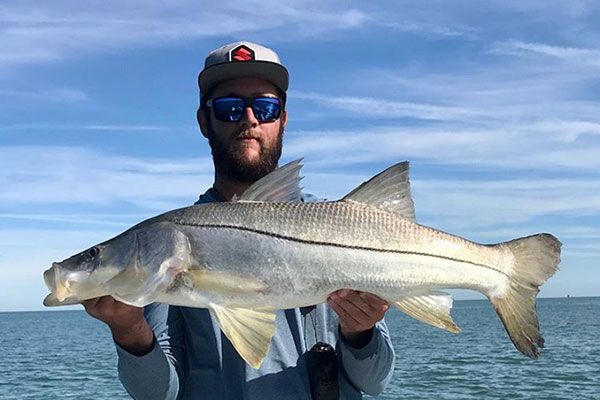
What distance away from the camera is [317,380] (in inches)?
153

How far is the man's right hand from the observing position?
3564 mm

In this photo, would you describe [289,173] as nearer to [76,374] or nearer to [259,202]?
[259,202]

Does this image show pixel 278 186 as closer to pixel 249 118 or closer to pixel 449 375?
pixel 249 118

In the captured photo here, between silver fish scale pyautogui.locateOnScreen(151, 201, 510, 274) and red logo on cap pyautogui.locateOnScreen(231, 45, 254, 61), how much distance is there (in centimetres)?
126

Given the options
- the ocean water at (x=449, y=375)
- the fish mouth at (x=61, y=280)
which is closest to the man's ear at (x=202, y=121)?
the fish mouth at (x=61, y=280)

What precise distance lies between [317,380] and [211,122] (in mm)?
1742

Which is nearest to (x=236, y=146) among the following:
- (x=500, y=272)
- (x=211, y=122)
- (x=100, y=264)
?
(x=211, y=122)

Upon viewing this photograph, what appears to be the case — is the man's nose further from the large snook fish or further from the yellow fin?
the yellow fin

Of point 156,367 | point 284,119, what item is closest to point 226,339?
point 156,367

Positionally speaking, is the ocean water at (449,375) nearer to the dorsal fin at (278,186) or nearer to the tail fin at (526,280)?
the tail fin at (526,280)

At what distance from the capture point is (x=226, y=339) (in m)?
4.02

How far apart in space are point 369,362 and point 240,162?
143 centimetres

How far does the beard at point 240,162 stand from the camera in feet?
14.3

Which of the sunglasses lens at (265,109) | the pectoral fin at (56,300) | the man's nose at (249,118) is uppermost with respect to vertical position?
the sunglasses lens at (265,109)
